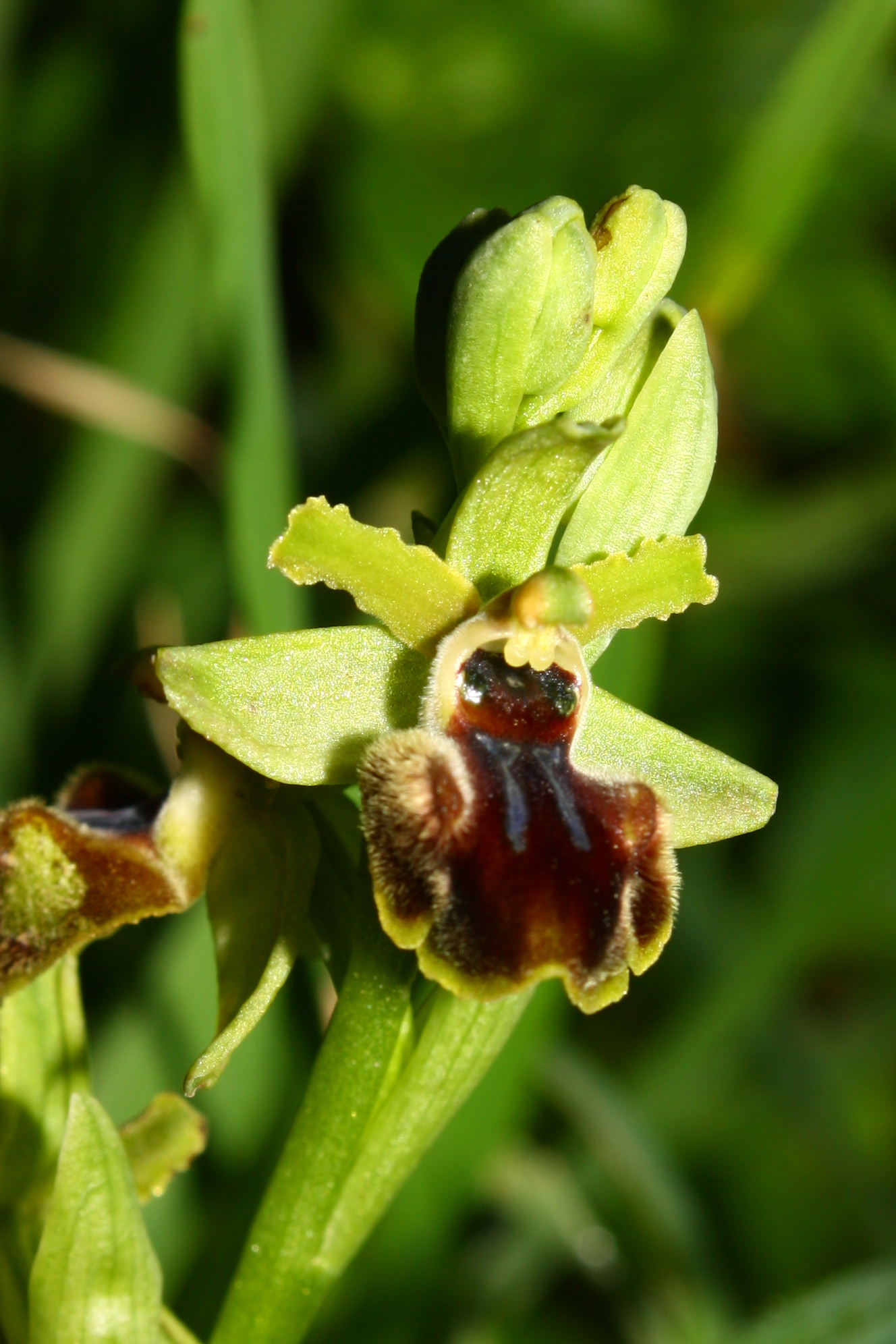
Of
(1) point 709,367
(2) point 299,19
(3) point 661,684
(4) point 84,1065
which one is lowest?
(3) point 661,684

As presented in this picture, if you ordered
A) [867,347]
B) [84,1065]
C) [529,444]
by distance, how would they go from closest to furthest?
[529,444] → [84,1065] → [867,347]

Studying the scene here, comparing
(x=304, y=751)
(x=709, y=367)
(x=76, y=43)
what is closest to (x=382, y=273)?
(x=76, y=43)

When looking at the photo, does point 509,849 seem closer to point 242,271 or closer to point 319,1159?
point 319,1159

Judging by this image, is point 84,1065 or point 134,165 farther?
point 134,165

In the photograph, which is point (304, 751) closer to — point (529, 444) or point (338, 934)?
point (338, 934)

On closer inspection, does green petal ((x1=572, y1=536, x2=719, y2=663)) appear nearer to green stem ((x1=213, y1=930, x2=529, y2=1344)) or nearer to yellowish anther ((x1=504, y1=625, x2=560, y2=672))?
yellowish anther ((x1=504, y1=625, x2=560, y2=672))

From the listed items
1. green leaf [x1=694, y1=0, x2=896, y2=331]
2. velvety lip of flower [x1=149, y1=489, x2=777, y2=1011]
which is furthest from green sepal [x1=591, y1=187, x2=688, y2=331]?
green leaf [x1=694, y1=0, x2=896, y2=331]

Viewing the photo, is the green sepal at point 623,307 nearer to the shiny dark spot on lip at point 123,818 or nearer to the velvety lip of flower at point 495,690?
the velvety lip of flower at point 495,690

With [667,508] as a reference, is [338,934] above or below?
below
